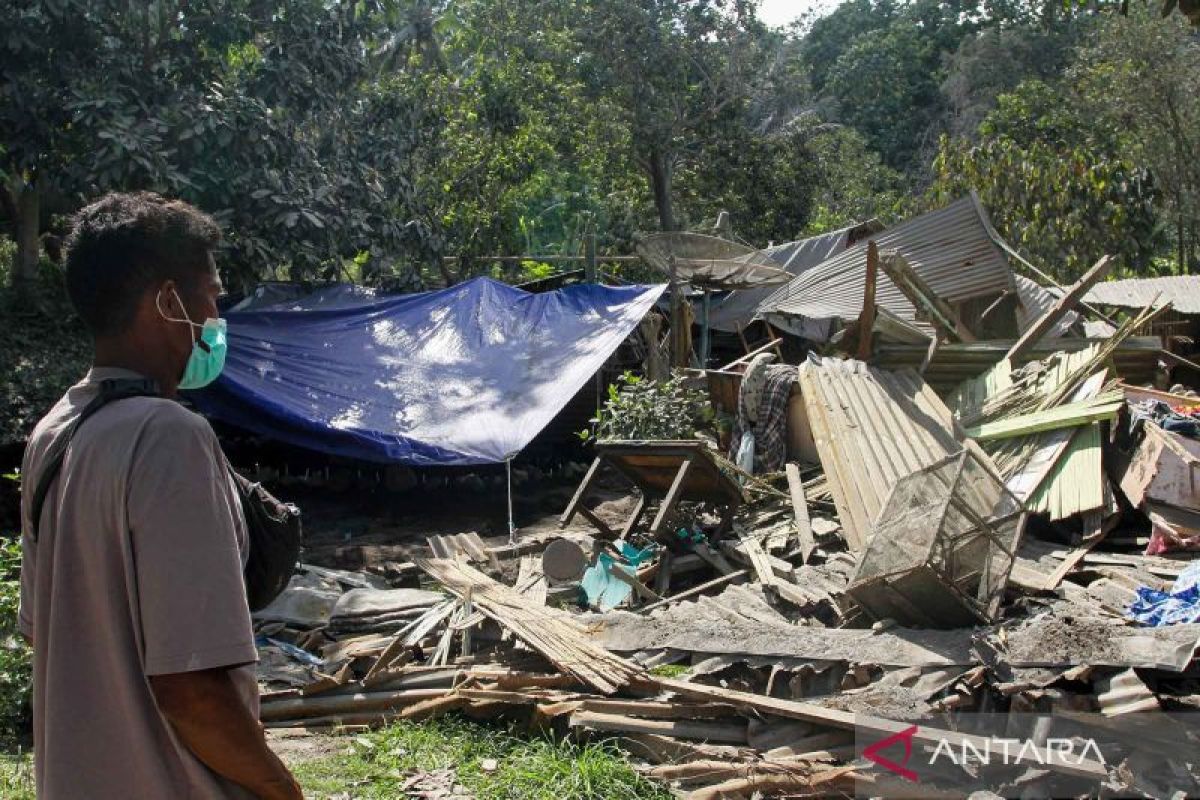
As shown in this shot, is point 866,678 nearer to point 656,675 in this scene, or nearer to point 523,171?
point 656,675

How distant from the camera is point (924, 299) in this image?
377 inches

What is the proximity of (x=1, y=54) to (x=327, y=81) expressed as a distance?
3.02m

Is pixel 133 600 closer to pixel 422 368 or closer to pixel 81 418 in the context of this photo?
pixel 81 418

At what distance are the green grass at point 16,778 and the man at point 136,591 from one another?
2.58 metres

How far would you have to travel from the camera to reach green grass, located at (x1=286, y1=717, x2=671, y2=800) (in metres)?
3.99

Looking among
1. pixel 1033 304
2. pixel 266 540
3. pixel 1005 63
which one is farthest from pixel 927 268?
pixel 1005 63

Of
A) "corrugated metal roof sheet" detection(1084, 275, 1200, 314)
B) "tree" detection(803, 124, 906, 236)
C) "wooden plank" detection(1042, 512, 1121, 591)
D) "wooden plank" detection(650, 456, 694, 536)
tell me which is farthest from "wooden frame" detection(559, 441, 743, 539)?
"tree" detection(803, 124, 906, 236)

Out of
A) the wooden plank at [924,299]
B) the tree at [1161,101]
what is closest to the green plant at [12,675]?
the wooden plank at [924,299]

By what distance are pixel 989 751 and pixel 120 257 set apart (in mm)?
3174

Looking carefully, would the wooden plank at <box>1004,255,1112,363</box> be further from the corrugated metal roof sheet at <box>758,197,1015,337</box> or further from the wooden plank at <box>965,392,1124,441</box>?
the corrugated metal roof sheet at <box>758,197,1015,337</box>

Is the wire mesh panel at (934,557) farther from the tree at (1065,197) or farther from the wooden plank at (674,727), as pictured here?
the tree at (1065,197)

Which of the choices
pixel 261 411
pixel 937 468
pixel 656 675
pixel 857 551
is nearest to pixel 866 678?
pixel 656 675

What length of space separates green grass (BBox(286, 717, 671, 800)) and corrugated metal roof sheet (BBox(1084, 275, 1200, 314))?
1233 cm

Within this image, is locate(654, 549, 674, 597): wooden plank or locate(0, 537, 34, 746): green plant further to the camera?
locate(654, 549, 674, 597): wooden plank
